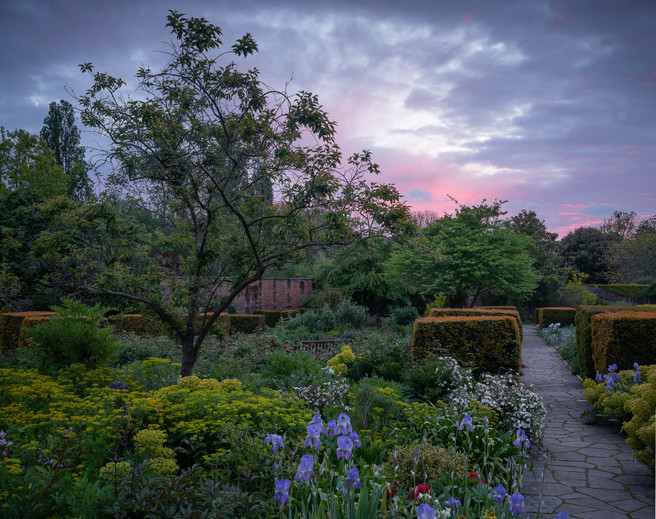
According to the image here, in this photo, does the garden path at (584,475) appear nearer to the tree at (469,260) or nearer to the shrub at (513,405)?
the shrub at (513,405)

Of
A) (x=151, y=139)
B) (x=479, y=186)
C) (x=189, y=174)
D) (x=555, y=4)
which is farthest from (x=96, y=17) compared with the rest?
(x=479, y=186)

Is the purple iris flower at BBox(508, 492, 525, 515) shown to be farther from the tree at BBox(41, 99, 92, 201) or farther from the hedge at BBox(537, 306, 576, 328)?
the tree at BBox(41, 99, 92, 201)

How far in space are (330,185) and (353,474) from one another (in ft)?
14.0

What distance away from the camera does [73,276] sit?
652 centimetres

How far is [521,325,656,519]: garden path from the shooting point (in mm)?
3664

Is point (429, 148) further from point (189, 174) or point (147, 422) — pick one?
point (147, 422)

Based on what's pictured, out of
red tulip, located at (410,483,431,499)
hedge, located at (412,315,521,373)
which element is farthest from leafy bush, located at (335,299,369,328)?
red tulip, located at (410,483,431,499)

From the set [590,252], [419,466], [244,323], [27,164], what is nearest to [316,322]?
[244,323]

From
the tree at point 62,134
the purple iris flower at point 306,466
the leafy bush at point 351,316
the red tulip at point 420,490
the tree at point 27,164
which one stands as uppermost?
the tree at point 62,134

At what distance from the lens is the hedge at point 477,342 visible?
754 cm

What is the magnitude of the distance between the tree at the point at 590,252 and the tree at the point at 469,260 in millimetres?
20541

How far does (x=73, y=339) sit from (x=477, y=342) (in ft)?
21.7

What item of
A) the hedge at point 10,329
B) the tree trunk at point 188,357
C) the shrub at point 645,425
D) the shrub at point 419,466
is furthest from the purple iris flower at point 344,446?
the hedge at point 10,329

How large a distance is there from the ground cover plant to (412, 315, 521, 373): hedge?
2.02ft
